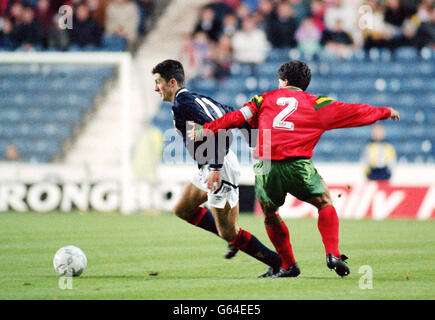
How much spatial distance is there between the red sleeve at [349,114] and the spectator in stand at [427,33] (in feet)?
38.0

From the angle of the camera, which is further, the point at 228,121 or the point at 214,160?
the point at 214,160

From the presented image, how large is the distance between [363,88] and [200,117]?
1158 cm

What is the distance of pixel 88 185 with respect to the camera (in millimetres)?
16531

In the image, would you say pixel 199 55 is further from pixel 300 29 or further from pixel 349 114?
pixel 349 114

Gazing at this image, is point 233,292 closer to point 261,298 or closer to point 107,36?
point 261,298

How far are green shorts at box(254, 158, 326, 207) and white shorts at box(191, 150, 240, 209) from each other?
51 centimetres

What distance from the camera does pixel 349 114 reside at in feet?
21.5

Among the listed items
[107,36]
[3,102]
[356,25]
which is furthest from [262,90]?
[3,102]

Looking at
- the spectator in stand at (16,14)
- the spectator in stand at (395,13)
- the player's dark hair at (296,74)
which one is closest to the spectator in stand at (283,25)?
the spectator in stand at (395,13)

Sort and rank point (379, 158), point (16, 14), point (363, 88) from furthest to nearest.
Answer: point (16, 14)
point (363, 88)
point (379, 158)

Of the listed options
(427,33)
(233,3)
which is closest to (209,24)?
(233,3)

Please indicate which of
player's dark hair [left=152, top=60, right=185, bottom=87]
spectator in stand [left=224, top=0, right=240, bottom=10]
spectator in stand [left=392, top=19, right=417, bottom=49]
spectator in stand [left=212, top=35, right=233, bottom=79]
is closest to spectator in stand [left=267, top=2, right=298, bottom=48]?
spectator in stand [left=212, top=35, right=233, bottom=79]

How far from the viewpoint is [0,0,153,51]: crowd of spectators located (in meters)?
18.9

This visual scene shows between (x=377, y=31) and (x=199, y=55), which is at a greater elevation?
(x=377, y=31)
